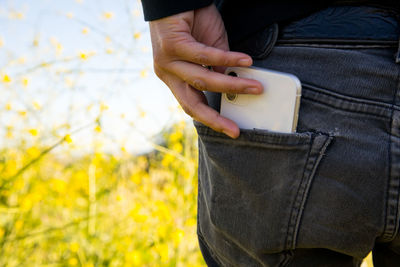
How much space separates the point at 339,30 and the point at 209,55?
0.22 metres

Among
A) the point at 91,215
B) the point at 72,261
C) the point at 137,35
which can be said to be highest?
the point at 137,35

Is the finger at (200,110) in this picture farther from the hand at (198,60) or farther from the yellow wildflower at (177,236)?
the yellow wildflower at (177,236)

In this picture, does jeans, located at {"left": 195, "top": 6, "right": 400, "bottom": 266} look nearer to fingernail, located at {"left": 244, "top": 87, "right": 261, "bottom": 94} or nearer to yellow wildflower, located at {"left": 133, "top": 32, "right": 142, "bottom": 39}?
fingernail, located at {"left": 244, "top": 87, "right": 261, "bottom": 94}

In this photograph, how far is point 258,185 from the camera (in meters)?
0.67

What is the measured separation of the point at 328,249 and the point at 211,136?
289 millimetres

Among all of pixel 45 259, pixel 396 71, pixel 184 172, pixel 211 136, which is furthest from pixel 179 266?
pixel 396 71

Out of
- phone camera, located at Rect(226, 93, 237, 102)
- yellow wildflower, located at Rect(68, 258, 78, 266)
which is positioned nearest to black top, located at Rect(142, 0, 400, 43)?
phone camera, located at Rect(226, 93, 237, 102)

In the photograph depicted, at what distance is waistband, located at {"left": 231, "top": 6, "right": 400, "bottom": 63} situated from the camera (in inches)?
23.9

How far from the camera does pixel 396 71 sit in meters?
0.59

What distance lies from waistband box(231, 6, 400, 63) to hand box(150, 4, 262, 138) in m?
0.07

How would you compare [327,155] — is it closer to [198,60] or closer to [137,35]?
[198,60]

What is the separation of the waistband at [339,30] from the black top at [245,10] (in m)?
0.01

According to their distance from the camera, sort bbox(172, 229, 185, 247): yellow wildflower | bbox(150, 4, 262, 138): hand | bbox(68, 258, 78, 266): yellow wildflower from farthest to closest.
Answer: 1. bbox(68, 258, 78, 266): yellow wildflower
2. bbox(172, 229, 185, 247): yellow wildflower
3. bbox(150, 4, 262, 138): hand

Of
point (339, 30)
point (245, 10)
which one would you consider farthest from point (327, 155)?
point (245, 10)
